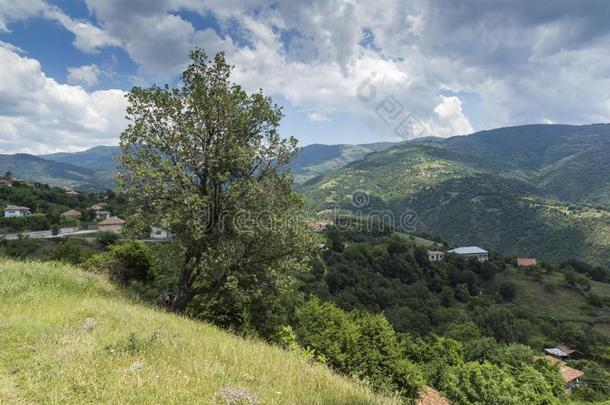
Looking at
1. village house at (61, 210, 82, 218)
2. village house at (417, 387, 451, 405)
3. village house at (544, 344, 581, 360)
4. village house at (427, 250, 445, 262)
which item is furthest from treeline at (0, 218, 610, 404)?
village house at (427, 250, 445, 262)

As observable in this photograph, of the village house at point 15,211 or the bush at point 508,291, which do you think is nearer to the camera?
the village house at point 15,211

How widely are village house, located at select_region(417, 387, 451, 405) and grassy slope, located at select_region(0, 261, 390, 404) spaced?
47.2 feet

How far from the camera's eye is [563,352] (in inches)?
3292

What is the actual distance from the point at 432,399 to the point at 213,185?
18.8m

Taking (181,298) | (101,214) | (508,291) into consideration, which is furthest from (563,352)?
(101,214)

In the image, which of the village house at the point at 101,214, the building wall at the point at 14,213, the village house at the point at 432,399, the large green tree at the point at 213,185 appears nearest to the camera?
the large green tree at the point at 213,185

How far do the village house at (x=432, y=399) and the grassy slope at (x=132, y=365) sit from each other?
14.4 m

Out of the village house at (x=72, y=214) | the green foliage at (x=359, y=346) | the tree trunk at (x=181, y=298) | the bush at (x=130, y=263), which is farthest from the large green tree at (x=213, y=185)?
the village house at (x=72, y=214)

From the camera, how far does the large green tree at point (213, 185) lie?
1581 centimetres

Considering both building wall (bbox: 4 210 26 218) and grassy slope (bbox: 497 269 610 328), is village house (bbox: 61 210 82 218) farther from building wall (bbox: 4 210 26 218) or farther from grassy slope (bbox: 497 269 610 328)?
grassy slope (bbox: 497 269 610 328)

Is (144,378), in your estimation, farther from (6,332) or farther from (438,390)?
(438,390)

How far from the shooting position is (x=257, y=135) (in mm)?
17688

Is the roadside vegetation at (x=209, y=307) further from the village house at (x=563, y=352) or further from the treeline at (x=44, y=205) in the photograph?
the treeline at (x=44, y=205)

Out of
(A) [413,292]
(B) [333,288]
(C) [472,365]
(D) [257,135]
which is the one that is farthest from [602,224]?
(D) [257,135]
